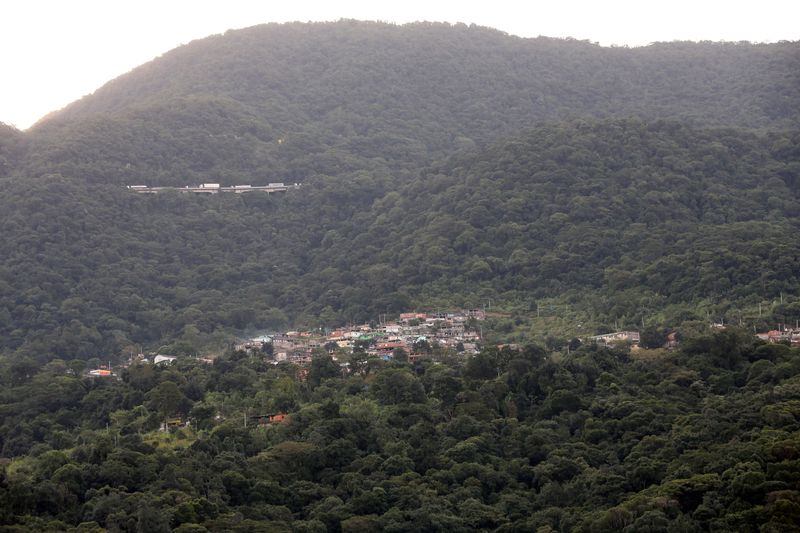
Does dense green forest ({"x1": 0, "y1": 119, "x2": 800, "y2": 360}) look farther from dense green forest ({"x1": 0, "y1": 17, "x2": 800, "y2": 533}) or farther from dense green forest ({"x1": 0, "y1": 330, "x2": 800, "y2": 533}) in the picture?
dense green forest ({"x1": 0, "y1": 330, "x2": 800, "y2": 533})

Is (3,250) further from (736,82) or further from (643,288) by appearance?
(736,82)

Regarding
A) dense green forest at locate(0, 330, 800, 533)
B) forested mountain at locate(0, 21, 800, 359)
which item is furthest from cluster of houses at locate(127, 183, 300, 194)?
dense green forest at locate(0, 330, 800, 533)

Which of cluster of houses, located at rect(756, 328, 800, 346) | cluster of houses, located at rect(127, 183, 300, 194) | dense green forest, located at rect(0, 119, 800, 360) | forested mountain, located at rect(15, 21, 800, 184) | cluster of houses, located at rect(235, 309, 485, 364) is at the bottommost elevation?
cluster of houses, located at rect(235, 309, 485, 364)

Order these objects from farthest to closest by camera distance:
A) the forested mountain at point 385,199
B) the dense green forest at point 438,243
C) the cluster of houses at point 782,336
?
the forested mountain at point 385,199 < the dense green forest at point 438,243 < the cluster of houses at point 782,336

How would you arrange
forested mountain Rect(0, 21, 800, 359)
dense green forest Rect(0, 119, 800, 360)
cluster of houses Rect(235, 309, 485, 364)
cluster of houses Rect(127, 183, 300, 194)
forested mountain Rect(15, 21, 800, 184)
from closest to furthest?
1. cluster of houses Rect(235, 309, 485, 364)
2. dense green forest Rect(0, 119, 800, 360)
3. forested mountain Rect(0, 21, 800, 359)
4. cluster of houses Rect(127, 183, 300, 194)
5. forested mountain Rect(15, 21, 800, 184)

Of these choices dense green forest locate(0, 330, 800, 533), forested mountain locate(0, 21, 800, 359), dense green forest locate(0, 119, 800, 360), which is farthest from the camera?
forested mountain locate(0, 21, 800, 359)

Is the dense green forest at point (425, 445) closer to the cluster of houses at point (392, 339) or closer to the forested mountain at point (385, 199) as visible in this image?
the cluster of houses at point (392, 339)

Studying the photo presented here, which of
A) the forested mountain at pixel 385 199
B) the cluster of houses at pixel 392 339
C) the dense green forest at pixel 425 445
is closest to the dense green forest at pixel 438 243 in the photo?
the forested mountain at pixel 385 199

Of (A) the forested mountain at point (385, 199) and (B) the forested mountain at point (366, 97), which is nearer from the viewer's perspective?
(A) the forested mountain at point (385, 199)
